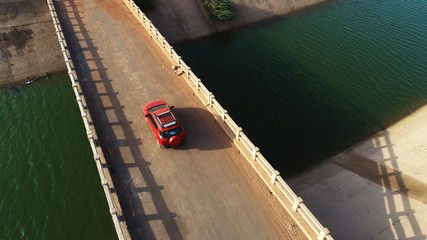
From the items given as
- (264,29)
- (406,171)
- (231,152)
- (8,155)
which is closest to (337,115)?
(406,171)

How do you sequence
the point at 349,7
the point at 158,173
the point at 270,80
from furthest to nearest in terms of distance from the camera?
1. the point at 349,7
2. the point at 270,80
3. the point at 158,173

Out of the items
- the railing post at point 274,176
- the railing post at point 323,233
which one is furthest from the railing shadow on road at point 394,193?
the railing post at point 274,176

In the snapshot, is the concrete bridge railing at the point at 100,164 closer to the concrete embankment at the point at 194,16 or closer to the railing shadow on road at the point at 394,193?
→ the concrete embankment at the point at 194,16

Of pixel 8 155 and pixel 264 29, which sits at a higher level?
pixel 264 29

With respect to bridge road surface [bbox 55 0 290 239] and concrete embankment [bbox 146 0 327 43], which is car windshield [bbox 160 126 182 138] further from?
concrete embankment [bbox 146 0 327 43]

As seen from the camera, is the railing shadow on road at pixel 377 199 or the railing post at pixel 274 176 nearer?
the railing post at pixel 274 176

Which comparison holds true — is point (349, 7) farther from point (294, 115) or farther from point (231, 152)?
point (231, 152)

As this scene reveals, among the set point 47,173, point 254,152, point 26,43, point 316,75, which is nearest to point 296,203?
point 254,152
